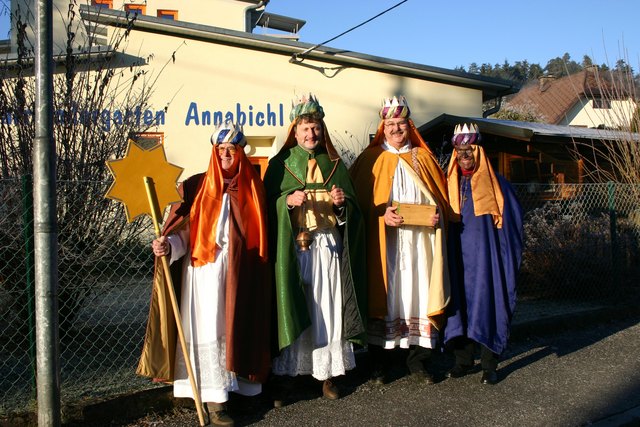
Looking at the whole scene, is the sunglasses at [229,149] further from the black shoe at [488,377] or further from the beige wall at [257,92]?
the beige wall at [257,92]

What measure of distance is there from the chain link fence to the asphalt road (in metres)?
0.81

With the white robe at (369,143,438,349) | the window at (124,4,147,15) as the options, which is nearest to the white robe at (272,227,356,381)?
the white robe at (369,143,438,349)

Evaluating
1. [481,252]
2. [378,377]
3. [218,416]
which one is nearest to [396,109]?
[481,252]

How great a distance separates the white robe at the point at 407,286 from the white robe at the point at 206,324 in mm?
1277

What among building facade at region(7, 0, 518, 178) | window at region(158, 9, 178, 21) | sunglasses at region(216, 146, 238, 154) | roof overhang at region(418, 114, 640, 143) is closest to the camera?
sunglasses at region(216, 146, 238, 154)

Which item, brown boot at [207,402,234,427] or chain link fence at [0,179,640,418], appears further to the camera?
chain link fence at [0,179,640,418]

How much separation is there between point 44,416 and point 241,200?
5.56 ft

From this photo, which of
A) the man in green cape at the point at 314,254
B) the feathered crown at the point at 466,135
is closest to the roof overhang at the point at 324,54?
the man in green cape at the point at 314,254

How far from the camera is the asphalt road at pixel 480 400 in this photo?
13.7 feet

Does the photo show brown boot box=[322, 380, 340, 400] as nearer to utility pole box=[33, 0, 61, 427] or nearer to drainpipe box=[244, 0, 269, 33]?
utility pole box=[33, 0, 61, 427]

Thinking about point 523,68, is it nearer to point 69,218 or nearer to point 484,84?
point 484,84

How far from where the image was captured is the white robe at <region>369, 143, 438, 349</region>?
4605 millimetres

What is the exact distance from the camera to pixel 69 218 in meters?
4.88

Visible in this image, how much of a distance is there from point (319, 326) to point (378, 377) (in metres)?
0.89
